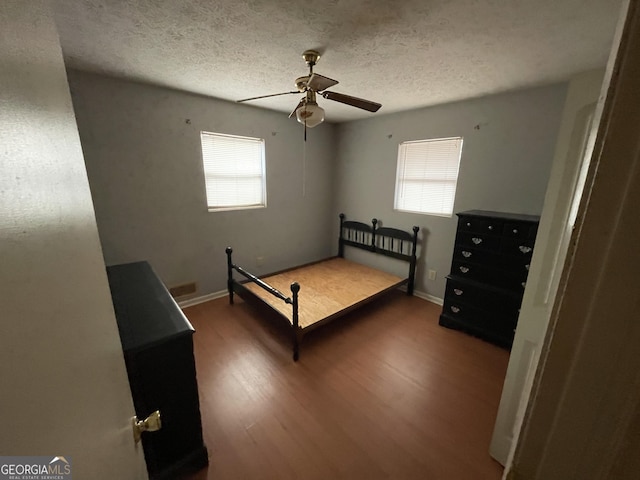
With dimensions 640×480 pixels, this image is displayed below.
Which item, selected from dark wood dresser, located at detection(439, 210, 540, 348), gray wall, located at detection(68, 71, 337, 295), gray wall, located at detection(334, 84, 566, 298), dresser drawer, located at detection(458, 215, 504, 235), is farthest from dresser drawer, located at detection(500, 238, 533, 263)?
gray wall, located at detection(68, 71, 337, 295)

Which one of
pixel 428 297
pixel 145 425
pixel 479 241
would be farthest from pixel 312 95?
pixel 428 297

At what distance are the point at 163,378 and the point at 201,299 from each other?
223 cm

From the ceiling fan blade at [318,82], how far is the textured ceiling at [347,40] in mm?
232

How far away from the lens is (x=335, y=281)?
342 centimetres

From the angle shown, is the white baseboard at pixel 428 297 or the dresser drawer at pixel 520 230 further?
the white baseboard at pixel 428 297

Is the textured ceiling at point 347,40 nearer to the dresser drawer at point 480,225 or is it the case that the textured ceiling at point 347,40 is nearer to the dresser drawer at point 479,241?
the dresser drawer at point 480,225

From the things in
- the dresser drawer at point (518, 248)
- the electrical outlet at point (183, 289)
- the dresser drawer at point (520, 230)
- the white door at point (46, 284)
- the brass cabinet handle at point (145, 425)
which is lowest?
the electrical outlet at point (183, 289)

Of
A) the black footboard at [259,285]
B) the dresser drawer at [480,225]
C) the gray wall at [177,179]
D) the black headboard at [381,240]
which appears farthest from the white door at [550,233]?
the gray wall at [177,179]

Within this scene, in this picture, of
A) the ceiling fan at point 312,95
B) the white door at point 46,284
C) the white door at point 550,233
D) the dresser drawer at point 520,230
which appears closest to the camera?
the white door at point 46,284

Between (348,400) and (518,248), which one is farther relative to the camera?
(518,248)

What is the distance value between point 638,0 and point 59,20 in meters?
2.40

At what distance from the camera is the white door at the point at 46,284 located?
0.28 metres

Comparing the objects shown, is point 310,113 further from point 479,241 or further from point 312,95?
point 479,241

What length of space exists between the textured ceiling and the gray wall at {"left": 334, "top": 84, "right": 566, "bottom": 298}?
30 cm
